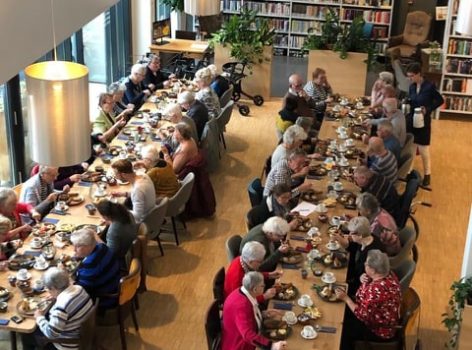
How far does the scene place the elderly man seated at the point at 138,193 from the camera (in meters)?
8.42

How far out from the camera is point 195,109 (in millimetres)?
11086

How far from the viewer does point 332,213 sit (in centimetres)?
845

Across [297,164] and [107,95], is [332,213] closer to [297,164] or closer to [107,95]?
[297,164]

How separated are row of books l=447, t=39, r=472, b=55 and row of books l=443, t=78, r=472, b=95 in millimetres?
494

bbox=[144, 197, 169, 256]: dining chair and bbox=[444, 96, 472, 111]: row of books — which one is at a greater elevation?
bbox=[444, 96, 472, 111]: row of books

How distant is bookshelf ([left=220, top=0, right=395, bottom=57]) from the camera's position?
1703 centimetres

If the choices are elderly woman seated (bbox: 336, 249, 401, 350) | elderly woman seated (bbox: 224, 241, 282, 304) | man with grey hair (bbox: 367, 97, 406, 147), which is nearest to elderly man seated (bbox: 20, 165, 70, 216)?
elderly woman seated (bbox: 224, 241, 282, 304)

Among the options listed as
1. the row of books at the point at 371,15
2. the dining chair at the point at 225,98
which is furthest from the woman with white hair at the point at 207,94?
the row of books at the point at 371,15

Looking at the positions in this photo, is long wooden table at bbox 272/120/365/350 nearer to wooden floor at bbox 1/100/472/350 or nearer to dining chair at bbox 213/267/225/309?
wooden floor at bbox 1/100/472/350

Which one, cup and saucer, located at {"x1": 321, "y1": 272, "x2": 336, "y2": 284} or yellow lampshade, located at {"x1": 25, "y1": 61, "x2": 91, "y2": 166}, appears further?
cup and saucer, located at {"x1": 321, "y1": 272, "x2": 336, "y2": 284}

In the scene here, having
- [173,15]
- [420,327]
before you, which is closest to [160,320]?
[420,327]

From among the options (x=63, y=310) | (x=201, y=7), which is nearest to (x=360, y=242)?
(x=63, y=310)

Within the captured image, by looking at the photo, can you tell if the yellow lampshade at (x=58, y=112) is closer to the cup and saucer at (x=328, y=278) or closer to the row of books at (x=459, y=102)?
the cup and saucer at (x=328, y=278)

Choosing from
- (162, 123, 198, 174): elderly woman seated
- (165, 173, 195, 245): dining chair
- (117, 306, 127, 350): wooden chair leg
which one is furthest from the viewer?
(162, 123, 198, 174): elderly woman seated
